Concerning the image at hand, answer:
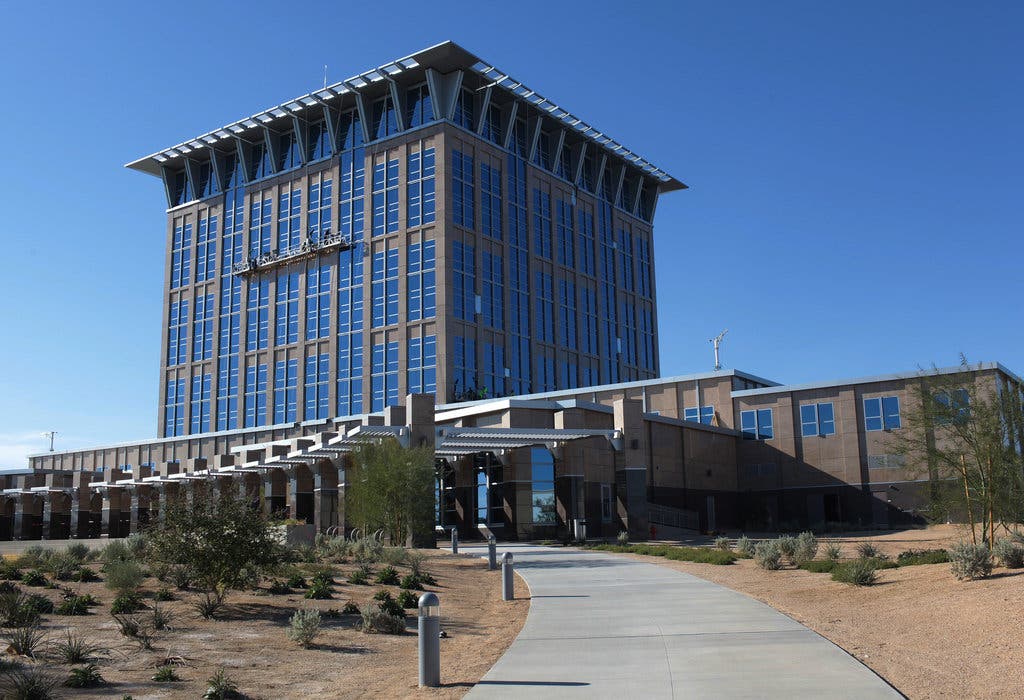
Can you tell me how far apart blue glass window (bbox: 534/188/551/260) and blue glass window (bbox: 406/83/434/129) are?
13233 millimetres

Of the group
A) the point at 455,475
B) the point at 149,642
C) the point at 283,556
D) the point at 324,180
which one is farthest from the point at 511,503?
the point at 324,180

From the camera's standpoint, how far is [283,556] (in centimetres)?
2022

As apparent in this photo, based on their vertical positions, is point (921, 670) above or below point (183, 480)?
below

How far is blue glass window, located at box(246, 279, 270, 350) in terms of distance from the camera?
89.8 meters

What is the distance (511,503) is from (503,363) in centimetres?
Result: 3217

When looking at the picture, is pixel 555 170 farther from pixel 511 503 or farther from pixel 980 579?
pixel 980 579

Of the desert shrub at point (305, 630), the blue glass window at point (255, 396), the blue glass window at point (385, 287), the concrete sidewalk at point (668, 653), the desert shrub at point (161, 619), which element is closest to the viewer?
the concrete sidewalk at point (668, 653)

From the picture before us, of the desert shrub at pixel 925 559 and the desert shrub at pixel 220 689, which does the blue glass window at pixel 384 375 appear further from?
the desert shrub at pixel 220 689

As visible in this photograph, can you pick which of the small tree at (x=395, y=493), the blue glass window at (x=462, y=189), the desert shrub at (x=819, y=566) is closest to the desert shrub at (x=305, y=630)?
the desert shrub at (x=819, y=566)

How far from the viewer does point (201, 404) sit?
93188mm

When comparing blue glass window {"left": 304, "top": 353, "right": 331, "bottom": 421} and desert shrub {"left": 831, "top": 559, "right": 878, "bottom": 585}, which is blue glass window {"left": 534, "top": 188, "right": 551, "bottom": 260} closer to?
blue glass window {"left": 304, "top": 353, "right": 331, "bottom": 421}

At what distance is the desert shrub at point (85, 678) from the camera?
12.0m

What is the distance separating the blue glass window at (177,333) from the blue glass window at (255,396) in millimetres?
10499

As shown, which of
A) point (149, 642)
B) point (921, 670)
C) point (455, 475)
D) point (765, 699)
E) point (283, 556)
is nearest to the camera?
point (765, 699)
